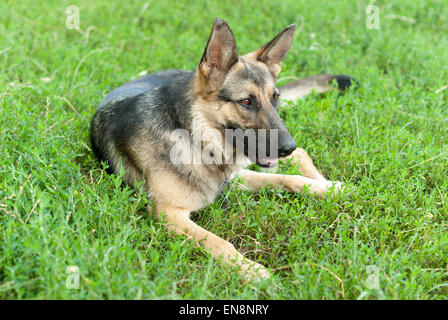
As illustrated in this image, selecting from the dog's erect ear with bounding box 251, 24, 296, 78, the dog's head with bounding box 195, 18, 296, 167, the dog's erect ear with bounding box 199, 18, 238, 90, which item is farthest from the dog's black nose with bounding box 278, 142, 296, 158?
the dog's erect ear with bounding box 251, 24, 296, 78

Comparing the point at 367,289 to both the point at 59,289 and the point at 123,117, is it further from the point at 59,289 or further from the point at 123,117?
the point at 123,117

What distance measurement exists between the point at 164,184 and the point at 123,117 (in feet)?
2.60

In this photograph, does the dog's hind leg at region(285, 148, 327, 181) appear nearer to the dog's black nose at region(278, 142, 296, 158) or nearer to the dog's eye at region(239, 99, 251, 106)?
the dog's black nose at region(278, 142, 296, 158)

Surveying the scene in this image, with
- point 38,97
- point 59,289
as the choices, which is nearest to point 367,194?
point 59,289

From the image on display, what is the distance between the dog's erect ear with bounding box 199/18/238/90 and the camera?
3361 millimetres

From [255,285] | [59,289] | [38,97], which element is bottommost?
[255,285]

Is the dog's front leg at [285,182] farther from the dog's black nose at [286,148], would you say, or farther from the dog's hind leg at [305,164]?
the dog's black nose at [286,148]

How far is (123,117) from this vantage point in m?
3.90

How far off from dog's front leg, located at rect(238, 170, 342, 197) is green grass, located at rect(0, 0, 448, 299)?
0.36 ft

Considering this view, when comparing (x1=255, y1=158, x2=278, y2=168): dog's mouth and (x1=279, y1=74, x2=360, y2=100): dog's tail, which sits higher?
(x1=279, y1=74, x2=360, y2=100): dog's tail

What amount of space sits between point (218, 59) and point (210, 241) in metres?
1.45

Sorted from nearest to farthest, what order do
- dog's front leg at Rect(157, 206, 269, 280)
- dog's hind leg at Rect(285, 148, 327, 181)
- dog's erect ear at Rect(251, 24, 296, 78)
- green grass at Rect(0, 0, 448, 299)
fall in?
green grass at Rect(0, 0, 448, 299), dog's front leg at Rect(157, 206, 269, 280), dog's erect ear at Rect(251, 24, 296, 78), dog's hind leg at Rect(285, 148, 327, 181)

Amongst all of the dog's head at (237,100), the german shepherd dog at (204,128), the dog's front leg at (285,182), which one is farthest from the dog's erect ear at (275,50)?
the dog's front leg at (285,182)

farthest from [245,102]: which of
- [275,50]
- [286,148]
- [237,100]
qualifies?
[275,50]
